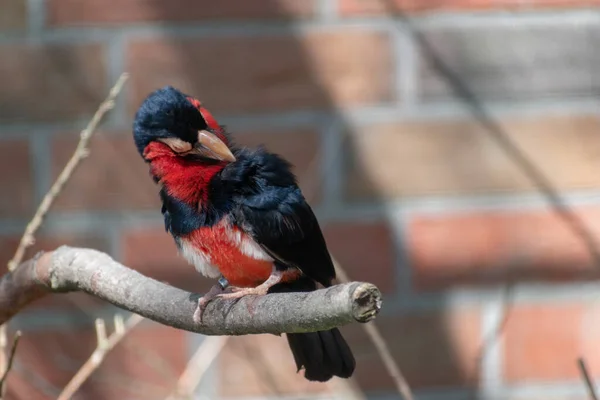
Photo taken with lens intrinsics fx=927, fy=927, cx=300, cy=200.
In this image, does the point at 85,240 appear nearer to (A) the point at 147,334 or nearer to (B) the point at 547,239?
(A) the point at 147,334

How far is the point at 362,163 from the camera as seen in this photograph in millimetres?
1288

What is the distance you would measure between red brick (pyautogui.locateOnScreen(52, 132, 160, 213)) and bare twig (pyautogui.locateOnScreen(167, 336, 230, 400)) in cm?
21

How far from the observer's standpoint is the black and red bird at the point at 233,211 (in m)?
0.90

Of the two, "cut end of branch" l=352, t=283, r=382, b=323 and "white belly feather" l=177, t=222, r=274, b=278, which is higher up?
"white belly feather" l=177, t=222, r=274, b=278

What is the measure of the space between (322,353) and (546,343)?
0.51 meters

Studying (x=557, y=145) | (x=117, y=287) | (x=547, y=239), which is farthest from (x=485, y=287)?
(x=117, y=287)

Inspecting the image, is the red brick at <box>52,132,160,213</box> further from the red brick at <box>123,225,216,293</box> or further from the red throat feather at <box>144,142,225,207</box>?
the red throat feather at <box>144,142,225,207</box>

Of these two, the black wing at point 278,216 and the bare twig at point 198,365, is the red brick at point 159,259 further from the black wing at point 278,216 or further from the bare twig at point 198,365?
the black wing at point 278,216

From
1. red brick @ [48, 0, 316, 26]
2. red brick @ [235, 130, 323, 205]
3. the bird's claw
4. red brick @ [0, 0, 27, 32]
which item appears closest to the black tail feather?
the bird's claw

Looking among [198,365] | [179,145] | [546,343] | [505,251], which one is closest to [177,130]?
[179,145]

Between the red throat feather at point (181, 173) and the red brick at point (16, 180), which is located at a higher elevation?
the red brick at point (16, 180)

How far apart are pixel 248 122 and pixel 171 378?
369 millimetres

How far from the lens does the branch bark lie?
557 mm

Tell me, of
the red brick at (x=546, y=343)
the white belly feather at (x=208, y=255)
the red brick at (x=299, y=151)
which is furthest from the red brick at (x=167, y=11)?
the red brick at (x=546, y=343)
